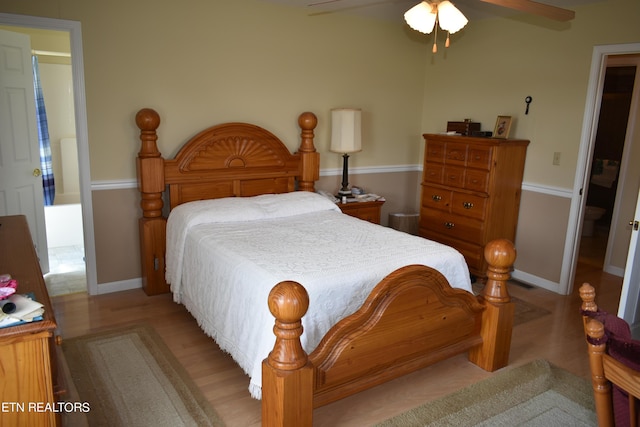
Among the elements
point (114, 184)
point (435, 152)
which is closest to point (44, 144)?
point (114, 184)

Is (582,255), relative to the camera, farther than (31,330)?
Yes

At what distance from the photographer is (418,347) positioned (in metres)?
2.45

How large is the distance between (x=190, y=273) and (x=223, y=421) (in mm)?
1078

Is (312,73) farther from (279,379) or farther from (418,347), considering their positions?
(279,379)

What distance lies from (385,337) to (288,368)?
56cm

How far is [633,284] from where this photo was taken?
2.74 meters

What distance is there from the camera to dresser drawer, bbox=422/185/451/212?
14.4 feet

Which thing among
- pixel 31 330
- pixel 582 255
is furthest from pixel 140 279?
pixel 582 255

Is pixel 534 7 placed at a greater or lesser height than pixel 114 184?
greater

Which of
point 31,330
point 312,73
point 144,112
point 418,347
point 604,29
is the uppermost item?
point 604,29

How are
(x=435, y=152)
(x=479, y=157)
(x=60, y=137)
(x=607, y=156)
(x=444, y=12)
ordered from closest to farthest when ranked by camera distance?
(x=444, y=12) < (x=479, y=157) < (x=435, y=152) < (x=607, y=156) < (x=60, y=137)

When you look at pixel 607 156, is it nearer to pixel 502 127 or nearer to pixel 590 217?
pixel 590 217

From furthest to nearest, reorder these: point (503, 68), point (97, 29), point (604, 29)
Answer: point (503, 68) < point (604, 29) < point (97, 29)

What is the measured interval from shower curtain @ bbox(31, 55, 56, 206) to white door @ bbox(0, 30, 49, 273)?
2.13 metres
